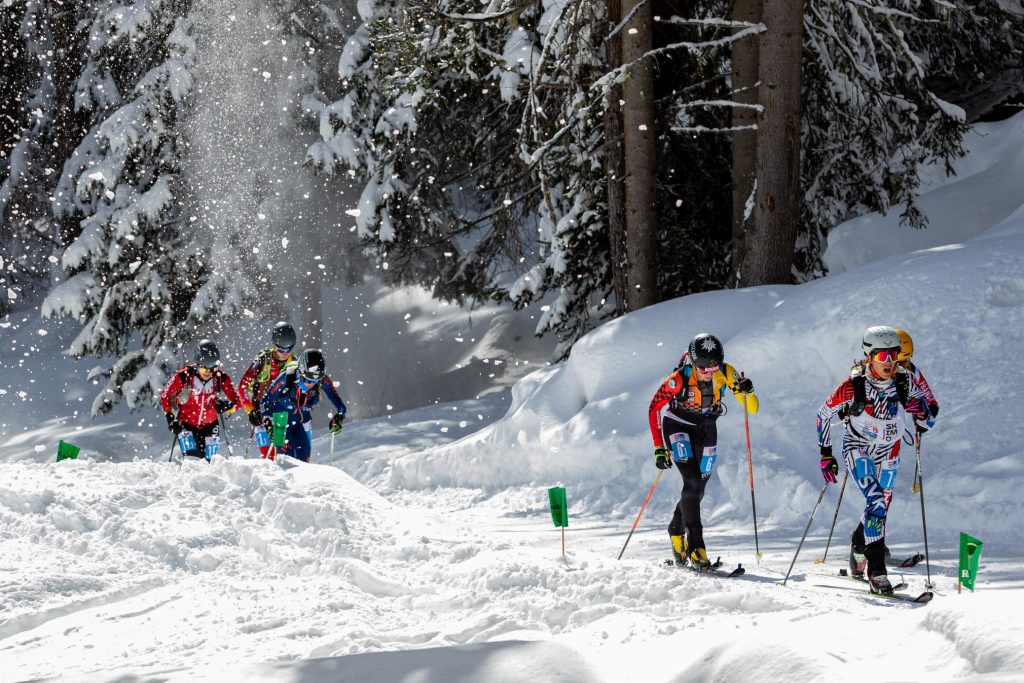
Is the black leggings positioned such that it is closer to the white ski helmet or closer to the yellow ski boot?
the yellow ski boot

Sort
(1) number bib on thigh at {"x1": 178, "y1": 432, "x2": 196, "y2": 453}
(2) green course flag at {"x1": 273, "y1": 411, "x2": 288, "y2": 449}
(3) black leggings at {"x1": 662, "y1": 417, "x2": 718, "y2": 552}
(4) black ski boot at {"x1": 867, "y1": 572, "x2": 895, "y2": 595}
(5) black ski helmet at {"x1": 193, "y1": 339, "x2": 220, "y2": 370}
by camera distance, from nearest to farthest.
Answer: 1. (4) black ski boot at {"x1": 867, "y1": 572, "x2": 895, "y2": 595}
2. (3) black leggings at {"x1": 662, "y1": 417, "x2": 718, "y2": 552}
3. (5) black ski helmet at {"x1": 193, "y1": 339, "x2": 220, "y2": 370}
4. (1) number bib on thigh at {"x1": 178, "y1": 432, "x2": 196, "y2": 453}
5. (2) green course flag at {"x1": 273, "y1": 411, "x2": 288, "y2": 449}

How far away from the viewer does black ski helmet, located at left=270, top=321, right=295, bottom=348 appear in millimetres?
11945

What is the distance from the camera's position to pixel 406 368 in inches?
1090

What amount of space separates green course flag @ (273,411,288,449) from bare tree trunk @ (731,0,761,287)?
5.97 metres

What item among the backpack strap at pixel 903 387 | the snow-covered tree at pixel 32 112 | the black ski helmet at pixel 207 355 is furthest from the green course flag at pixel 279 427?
the snow-covered tree at pixel 32 112

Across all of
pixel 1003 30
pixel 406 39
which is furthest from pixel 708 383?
pixel 1003 30

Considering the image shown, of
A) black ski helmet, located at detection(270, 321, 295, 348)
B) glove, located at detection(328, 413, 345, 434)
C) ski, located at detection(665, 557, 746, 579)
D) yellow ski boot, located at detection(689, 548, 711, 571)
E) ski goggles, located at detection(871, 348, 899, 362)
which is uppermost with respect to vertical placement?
black ski helmet, located at detection(270, 321, 295, 348)

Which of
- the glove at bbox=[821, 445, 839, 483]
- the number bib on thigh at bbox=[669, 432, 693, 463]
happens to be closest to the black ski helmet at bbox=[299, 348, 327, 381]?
Answer: the number bib on thigh at bbox=[669, 432, 693, 463]

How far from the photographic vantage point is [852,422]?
7277mm

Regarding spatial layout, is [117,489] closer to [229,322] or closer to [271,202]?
[229,322]

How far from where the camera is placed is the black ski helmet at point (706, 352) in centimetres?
733

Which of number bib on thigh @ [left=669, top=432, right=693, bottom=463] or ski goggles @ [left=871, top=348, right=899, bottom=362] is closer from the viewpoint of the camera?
ski goggles @ [left=871, top=348, right=899, bottom=362]

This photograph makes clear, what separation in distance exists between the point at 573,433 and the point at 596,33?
19.5 feet

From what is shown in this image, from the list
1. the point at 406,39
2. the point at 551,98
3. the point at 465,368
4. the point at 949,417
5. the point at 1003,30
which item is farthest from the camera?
the point at 465,368
